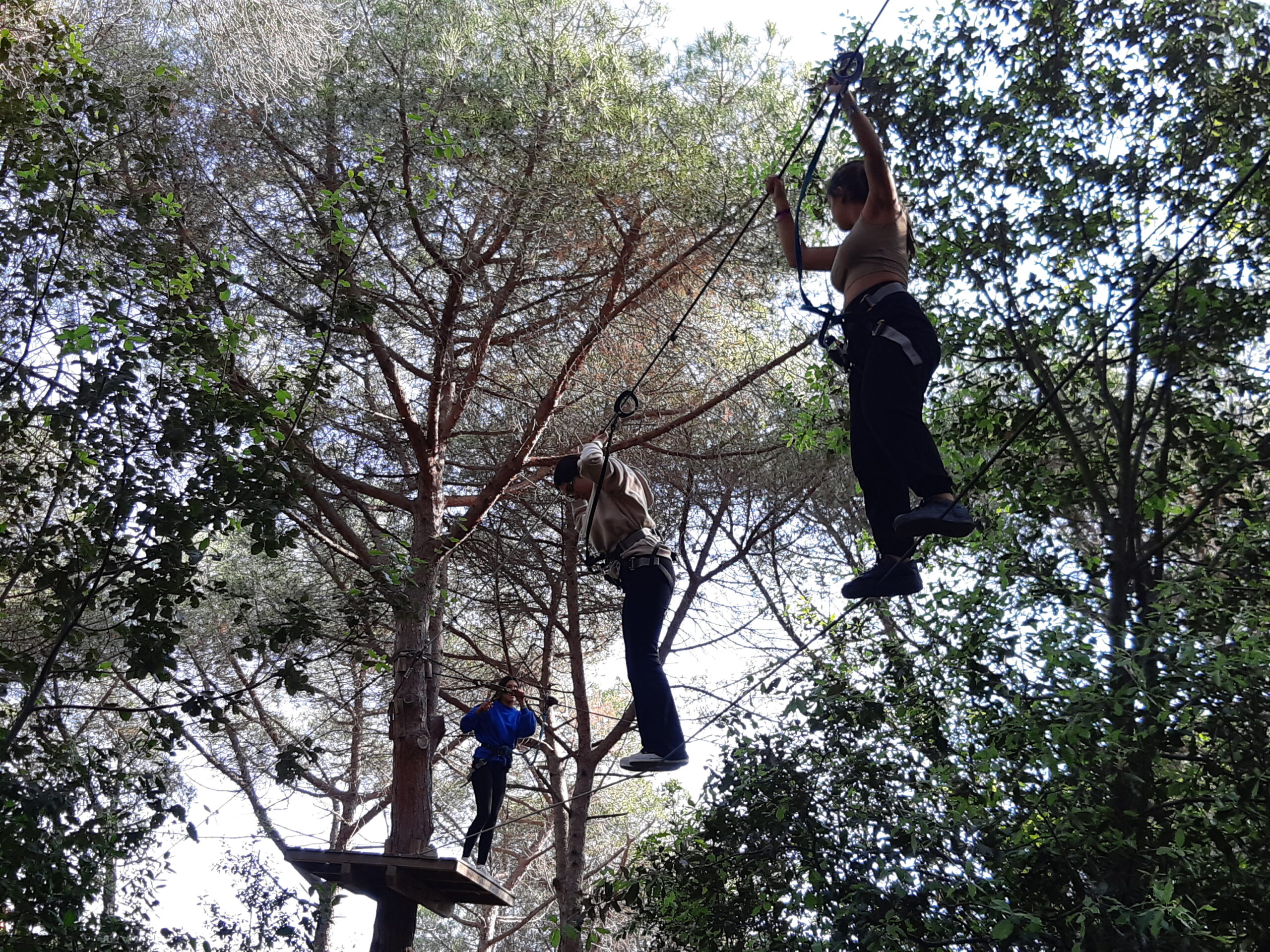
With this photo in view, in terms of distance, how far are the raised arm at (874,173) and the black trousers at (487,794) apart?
5480 millimetres

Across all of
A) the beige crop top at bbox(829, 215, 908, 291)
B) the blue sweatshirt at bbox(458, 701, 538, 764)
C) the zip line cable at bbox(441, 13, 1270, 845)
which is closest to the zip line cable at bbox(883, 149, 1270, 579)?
the zip line cable at bbox(441, 13, 1270, 845)

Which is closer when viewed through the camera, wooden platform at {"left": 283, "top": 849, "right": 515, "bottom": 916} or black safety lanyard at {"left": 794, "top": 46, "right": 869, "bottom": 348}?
black safety lanyard at {"left": 794, "top": 46, "right": 869, "bottom": 348}

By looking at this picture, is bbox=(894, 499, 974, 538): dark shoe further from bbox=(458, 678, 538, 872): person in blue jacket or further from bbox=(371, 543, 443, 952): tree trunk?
bbox=(458, 678, 538, 872): person in blue jacket

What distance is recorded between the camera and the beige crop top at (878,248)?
3141 millimetres

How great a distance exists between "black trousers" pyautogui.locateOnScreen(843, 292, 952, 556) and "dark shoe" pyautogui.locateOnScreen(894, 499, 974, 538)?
90 mm

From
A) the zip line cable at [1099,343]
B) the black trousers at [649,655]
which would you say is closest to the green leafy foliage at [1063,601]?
the zip line cable at [1099,343]

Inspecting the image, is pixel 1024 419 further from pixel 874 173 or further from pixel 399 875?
pixel 399 875

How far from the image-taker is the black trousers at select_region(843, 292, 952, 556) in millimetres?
3043

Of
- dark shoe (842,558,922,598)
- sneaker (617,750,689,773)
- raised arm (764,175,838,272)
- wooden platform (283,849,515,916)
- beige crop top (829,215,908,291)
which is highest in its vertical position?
raised arm (764,175,838,272)

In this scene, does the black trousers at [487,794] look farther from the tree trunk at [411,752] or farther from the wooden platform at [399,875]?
the wooden platform at [399,875]

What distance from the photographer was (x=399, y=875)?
22.0 feet

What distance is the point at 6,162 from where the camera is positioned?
183 inches

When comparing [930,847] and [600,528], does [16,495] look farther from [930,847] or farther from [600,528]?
[930,847]

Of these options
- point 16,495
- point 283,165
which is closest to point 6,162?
point 16,495
